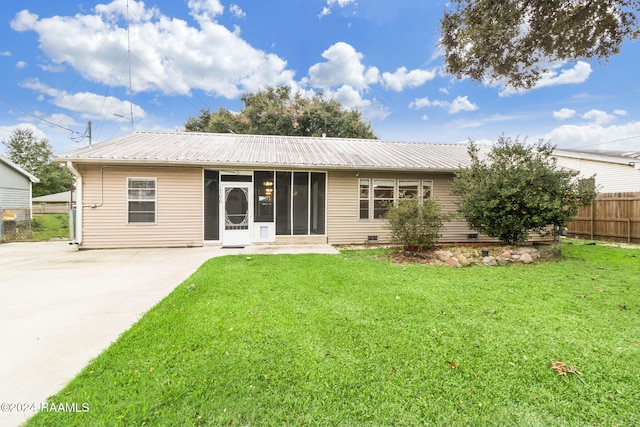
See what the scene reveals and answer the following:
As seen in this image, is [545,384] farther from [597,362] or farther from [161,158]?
[161,158]

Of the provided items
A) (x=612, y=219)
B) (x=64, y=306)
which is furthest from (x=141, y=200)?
(x=612, y=219)

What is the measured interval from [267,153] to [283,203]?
207cm

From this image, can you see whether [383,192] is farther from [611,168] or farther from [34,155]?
[34,155]

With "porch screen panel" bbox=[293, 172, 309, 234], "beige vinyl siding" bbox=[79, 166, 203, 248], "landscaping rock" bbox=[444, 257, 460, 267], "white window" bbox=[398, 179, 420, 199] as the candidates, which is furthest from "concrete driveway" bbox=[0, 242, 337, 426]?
"white window" bbox=[398, 179, 420, 199]

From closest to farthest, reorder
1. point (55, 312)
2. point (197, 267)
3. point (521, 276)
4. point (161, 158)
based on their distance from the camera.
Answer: point (55, 312) → point (521, 276) → point (197, 267) → point (161, 158)

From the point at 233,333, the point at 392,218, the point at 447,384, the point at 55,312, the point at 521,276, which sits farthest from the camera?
the point at 392,218

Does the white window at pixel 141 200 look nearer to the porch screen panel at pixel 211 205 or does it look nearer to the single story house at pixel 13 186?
the porch screen panel at pixel 211 205

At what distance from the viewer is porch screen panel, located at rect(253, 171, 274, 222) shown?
9.57 m

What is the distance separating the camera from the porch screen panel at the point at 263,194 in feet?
31.4

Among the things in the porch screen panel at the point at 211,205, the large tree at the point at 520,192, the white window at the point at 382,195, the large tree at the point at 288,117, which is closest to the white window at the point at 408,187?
the white window at the point at 382,195

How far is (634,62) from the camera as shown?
8000 millimetres

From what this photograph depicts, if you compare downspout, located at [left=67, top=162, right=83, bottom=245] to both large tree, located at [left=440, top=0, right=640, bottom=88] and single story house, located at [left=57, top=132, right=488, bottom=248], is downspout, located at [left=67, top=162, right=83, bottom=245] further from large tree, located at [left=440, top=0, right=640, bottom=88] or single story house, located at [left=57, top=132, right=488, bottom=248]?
large tree, located at [left=440, top=0, right=640, bottom=88]

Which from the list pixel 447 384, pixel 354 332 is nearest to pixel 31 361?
pixel 354 332

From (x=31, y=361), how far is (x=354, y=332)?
10.1 ft
